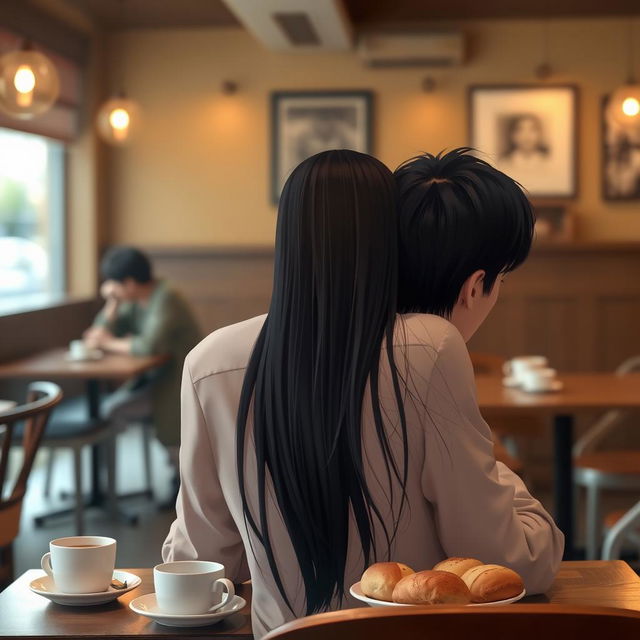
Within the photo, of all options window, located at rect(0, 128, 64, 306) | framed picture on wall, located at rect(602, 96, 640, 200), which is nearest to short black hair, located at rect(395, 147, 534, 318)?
window, located at rect(0, 128, 64, 306)

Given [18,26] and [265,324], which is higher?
[18,26]

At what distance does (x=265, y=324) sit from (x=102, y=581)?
1.35 feet

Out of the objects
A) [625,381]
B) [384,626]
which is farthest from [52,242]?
[384,626]

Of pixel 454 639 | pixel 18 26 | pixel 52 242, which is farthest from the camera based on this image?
pixel 52 242

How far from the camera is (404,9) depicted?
598 centimetres

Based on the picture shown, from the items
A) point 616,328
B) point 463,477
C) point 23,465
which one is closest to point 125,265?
point 23,465

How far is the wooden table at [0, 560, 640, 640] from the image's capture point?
123cm

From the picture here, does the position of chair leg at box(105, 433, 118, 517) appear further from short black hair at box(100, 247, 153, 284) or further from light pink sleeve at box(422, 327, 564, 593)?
light pink sleeve at box(422, 327, 564, 593)

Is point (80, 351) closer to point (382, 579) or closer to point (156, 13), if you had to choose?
point (156, 13)

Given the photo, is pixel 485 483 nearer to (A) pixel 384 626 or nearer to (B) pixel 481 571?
(B) pixel 481 571

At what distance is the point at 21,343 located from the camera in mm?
5266

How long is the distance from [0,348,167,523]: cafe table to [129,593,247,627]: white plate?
3.09 meters

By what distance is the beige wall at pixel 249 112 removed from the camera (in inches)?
240

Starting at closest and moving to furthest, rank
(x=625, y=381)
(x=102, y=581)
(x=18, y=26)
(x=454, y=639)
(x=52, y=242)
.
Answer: (x=454, y=639) < (x=102, y=581) < (x=625, y=381) < (x=18, y=26) < (x=52, y=242)
